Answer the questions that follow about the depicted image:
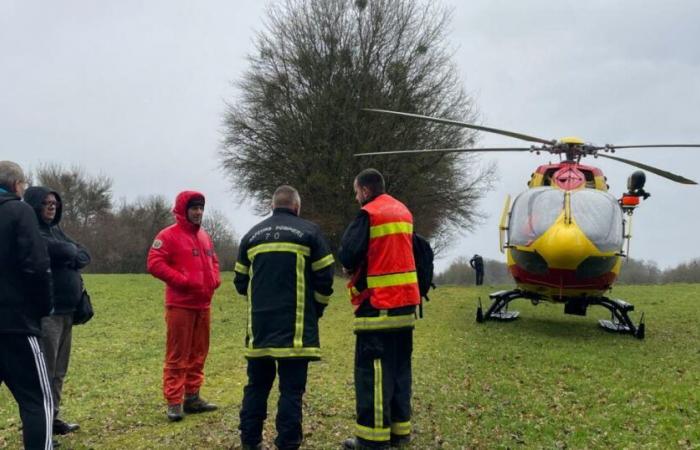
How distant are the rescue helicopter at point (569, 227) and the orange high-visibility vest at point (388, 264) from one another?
4.85 meters

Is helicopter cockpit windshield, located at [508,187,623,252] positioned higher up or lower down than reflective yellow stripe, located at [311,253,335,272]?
higher up

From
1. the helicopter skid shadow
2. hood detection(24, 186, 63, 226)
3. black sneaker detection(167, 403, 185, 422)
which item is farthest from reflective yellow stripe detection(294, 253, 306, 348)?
the helicopter skid shadow

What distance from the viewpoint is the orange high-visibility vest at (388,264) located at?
16.6 feet

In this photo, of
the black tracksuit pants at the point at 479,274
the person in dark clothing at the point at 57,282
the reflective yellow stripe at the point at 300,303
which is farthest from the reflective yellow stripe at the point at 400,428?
the black tracksuit pants at the point at 479,274

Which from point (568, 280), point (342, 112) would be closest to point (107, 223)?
point (342, 112)

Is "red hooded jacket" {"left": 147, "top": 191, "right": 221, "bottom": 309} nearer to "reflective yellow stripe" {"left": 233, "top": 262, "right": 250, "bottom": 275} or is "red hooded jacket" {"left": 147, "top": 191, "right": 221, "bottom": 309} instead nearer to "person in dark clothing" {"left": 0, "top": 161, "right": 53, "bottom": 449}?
"reflective yellow stripe" {"left": 233, "top": 262, "right": 250, "bottom": 275}

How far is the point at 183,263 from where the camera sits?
6289 mm

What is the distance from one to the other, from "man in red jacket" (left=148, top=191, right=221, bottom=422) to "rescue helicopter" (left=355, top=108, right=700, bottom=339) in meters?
4.68

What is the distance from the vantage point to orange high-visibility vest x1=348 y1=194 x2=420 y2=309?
199 inches

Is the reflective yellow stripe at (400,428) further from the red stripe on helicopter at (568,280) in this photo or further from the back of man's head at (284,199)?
the red stripe on helicopter at (568,280)

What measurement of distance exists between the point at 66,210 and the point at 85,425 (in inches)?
1613

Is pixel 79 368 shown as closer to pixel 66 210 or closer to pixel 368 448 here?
pixel 368 448

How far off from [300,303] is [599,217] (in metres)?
7.75

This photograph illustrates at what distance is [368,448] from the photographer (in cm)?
502
